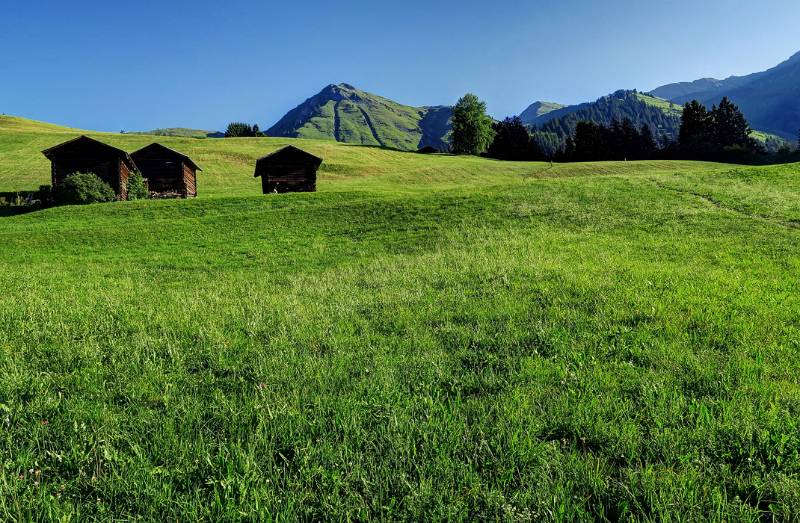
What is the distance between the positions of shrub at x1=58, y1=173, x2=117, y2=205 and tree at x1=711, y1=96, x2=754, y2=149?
407 ft

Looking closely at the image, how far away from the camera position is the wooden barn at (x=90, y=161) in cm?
4491

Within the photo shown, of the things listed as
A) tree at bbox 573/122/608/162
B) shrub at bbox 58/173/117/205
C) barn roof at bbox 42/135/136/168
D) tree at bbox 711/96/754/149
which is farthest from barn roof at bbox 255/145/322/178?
tree at bbox 711/96/754/149

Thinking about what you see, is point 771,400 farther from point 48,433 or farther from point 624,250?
point 624,250

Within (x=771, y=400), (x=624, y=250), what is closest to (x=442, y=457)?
(x=771, y=400)

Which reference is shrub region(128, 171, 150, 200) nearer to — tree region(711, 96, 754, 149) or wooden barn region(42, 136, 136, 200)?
wooden barn region(42, 136, 136, 200)

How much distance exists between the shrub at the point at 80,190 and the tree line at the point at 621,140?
297 ft

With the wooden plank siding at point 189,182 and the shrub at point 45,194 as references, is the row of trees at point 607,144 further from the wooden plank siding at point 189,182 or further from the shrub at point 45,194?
the shrub at point 45,194

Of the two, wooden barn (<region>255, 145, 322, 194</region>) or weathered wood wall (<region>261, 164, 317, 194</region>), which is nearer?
wooden barn (<region>255, 145, 322, 194</region>)

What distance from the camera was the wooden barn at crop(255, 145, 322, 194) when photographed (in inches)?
→ 2057

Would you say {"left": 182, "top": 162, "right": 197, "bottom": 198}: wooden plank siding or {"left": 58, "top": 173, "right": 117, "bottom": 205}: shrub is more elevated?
{"left": 182, "top": 162, "right": 197, "bottom": 198}: wooden plank siding

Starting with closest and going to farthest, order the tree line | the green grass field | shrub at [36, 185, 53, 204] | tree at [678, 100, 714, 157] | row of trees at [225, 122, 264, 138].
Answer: the green grass field → shrub at [36, 185, 53, 204] → the tree line → tree at [678, 100, 714, 157] → row of trees at [225, 122, 264, 138]

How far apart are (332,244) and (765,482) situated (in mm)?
18887

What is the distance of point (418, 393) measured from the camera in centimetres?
454

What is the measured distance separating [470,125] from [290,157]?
240 ft
